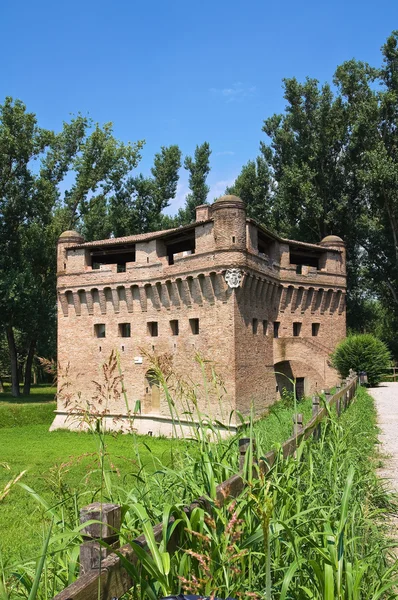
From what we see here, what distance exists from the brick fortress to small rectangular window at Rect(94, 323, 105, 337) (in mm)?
55

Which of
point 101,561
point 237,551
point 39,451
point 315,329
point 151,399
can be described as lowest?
point 39,451

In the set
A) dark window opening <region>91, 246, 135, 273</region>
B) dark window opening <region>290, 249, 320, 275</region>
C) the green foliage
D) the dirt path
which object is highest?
the green foliage

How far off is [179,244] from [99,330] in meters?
6.33

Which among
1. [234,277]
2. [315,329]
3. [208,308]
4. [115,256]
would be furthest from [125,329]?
[315,329]

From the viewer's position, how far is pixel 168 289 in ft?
78.6

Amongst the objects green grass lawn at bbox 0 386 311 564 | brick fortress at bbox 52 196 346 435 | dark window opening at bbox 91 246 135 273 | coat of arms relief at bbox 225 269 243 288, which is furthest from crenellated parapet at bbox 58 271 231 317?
green grass lawn at bbox 0 386 311 564

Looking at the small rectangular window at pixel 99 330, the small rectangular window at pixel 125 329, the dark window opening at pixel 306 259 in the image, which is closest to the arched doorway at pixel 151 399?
the small rectangular window at pixel 125 329

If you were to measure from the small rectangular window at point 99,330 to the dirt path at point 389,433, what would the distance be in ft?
48.1

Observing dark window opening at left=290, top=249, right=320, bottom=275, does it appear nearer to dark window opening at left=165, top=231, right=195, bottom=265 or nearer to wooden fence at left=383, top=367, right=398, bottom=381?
dark window opening at left=165, top=231, right=195, bottom=265

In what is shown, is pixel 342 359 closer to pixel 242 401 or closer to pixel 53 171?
pixel 242 401

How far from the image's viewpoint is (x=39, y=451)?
2053cm

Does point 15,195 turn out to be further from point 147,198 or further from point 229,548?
point 229,548

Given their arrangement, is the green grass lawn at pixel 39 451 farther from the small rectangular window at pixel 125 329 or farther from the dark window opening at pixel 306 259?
the dark window opening at pixel 306 259

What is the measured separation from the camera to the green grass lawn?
9391 millimetres
